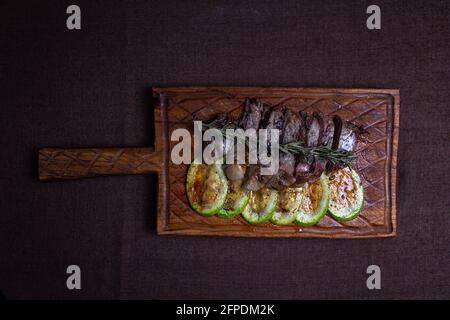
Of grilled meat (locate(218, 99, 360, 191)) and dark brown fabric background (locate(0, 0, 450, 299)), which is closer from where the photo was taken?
grilled meat (locate(218, 99, 360, 191))

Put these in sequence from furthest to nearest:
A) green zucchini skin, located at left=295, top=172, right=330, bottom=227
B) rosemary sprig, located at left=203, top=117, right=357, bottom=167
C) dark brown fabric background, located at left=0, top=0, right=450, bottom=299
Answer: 1. dark brown fabric background, located at left=0, top=0, right=450, bottom=299
2. green zucchini skin, located at left=295, top=172, right=330, bottom=227
3. rosemary sprig, located at left=203, top=117, right=357, bottom=167

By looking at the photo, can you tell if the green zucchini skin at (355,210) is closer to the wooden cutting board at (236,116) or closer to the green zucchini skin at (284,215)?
the wooden cutting board at (236,116)

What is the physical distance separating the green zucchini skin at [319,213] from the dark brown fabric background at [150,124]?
8.9 inches

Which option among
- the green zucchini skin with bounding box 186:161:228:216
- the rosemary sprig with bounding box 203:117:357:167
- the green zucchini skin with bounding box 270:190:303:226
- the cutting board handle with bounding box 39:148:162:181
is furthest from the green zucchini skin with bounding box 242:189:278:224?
the cutting board handle with bounding box 39:148:162:181

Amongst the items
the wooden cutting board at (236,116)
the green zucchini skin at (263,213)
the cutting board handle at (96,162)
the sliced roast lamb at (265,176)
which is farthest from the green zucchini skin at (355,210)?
the cutting board handle at (96,162)

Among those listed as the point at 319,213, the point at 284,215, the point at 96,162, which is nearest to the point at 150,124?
the point at 96,162

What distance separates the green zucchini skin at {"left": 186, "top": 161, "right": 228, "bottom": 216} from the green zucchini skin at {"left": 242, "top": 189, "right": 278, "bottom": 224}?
15 centimetres

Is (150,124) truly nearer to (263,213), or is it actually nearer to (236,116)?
(236,116)

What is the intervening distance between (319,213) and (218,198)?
22.9 inches

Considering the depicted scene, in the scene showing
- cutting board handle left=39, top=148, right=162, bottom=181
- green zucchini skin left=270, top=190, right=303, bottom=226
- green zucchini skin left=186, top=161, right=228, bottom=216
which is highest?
cutting board handle left=39, top=148, right=162, bottom=181

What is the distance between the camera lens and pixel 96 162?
2.54m

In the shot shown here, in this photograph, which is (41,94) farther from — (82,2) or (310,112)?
(310,112)

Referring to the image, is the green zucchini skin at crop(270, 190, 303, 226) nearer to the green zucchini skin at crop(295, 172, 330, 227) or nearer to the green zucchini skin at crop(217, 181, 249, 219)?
the green zucchini skin at crop(295, 172, 330, 227)

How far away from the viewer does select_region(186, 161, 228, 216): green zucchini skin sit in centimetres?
247
